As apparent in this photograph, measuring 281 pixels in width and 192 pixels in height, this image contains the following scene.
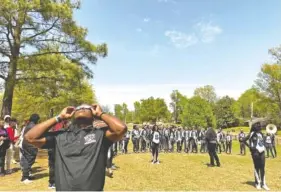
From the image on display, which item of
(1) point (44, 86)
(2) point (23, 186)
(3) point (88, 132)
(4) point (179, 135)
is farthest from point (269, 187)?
(1) point (44, 86)

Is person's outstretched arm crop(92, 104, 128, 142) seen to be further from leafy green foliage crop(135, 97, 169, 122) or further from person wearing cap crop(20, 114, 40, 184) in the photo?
leafy green foliage crop(135, 97, 169, 122)

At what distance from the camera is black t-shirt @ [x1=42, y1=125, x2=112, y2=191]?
3.13 m

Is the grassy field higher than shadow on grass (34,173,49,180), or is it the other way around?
shadow on grass (34,173,49,180)

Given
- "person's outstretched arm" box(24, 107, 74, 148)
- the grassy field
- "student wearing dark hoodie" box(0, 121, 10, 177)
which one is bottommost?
the grassy field

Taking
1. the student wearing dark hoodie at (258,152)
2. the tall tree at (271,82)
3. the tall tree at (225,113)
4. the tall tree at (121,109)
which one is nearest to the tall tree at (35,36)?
the student wearing dark hoodie at (258,152)

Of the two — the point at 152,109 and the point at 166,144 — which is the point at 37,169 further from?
the point at 152,109

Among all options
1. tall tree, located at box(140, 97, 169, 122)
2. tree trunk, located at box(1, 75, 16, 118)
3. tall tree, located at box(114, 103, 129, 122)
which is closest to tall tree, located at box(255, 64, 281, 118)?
tall tree, located at box(140, 97, 169, 122)

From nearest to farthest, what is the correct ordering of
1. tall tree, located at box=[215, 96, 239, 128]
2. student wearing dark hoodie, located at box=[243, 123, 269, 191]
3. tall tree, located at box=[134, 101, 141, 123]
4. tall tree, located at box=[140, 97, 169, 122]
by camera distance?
1. student wearing dark hoodie, located at box=[243, 123, 269, 191]
2. tall tree, located at box=[215, 96, 239, 128]
3. tall tree, located at box=[140, 97, 169, 122]
4. tall tree, located at box=[134, 101, 141, 123]

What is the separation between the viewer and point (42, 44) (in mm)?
19312

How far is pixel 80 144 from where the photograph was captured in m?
3.27

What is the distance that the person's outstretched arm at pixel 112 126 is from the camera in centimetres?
340

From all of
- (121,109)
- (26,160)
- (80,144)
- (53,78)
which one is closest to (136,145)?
(53,78)

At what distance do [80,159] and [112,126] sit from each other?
0.49m

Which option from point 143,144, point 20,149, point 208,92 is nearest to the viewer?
point 20,149
